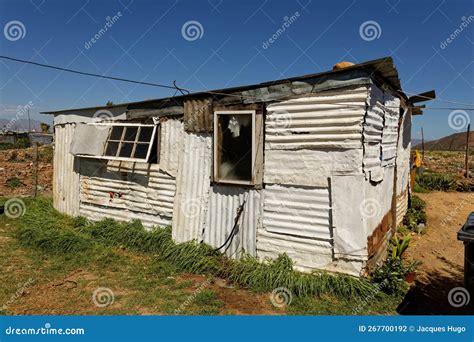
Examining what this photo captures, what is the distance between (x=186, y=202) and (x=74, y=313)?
3.02m

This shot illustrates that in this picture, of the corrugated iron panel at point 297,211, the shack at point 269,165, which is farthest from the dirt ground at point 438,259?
the corrugated iron panel at point 297,211

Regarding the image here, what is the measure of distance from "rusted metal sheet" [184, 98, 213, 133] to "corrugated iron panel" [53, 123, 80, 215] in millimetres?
4273

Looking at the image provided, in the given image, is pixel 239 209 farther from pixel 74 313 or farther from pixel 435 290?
pixel 435 290

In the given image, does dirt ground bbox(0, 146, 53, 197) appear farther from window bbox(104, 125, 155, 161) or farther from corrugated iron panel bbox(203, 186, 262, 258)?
corrugated iron panel bbox(203, 186, 262, 258)

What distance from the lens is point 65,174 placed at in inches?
388

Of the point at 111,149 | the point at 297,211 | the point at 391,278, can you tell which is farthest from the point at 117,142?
the point at 391,278

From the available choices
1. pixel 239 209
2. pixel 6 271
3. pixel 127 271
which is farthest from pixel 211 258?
pixel 6 271

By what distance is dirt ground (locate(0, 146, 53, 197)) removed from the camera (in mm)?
14992

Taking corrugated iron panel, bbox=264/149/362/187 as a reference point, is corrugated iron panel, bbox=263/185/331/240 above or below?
below

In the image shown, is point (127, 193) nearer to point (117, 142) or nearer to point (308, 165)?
point (117, 142)

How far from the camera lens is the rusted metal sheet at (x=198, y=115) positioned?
6867 millimetres

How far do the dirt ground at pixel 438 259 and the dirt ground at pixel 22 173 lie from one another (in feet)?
46.9

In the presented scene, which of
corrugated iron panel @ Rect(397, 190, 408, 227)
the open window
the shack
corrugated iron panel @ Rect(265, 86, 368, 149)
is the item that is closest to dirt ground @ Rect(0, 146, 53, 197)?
the open window

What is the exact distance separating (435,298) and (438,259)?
7.53ft
